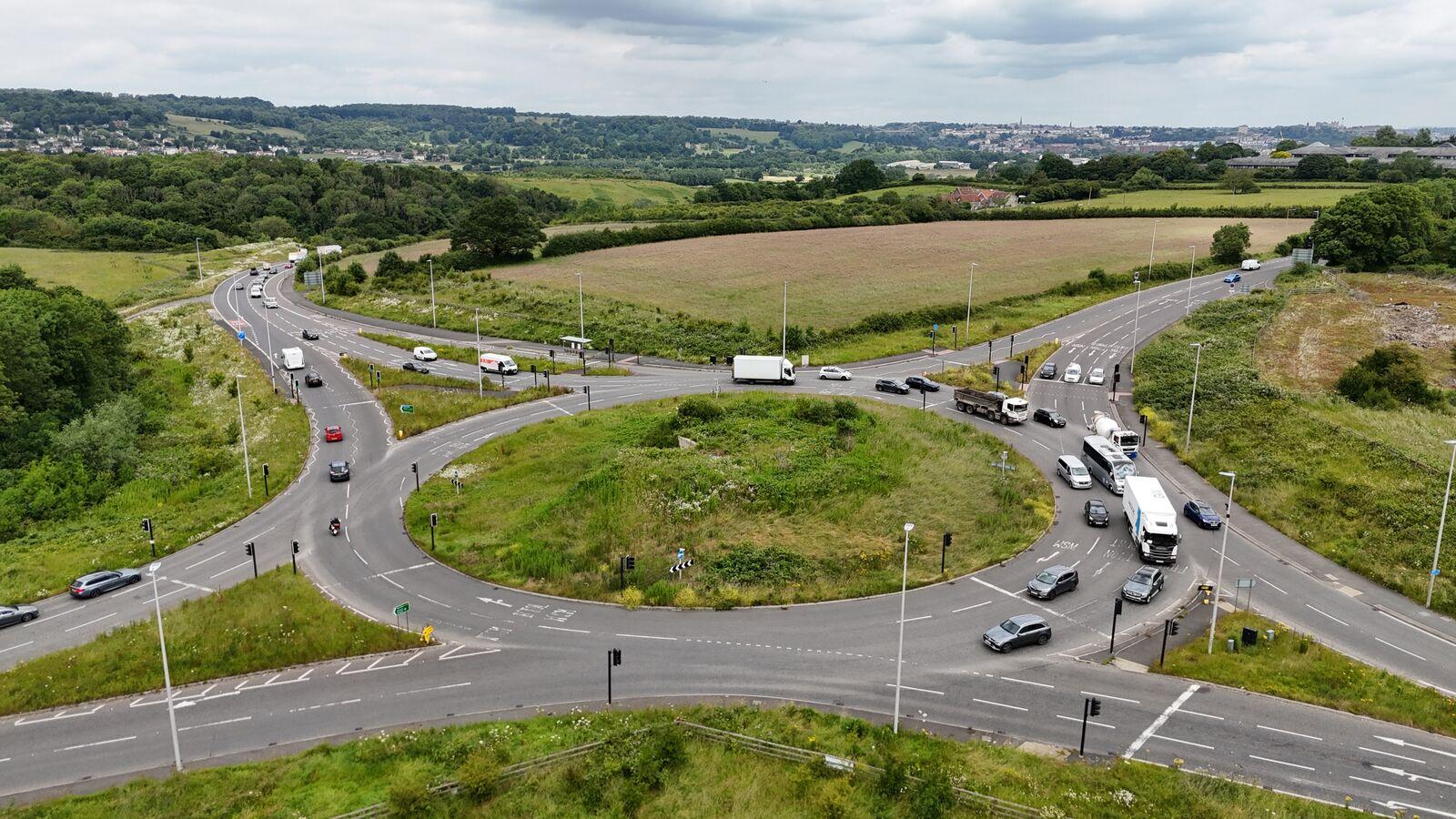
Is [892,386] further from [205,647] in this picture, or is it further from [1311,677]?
[205,647]

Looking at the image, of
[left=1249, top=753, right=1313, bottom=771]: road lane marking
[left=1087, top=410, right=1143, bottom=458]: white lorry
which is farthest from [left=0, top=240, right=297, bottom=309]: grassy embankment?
[left=1249, top=753, right=1313, bottom=771]: road lane marking

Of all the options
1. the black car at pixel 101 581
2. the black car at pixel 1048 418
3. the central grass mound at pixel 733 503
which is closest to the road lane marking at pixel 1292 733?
the central grass mound at pixel 733 503

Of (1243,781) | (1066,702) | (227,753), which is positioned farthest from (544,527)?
(1243,781)

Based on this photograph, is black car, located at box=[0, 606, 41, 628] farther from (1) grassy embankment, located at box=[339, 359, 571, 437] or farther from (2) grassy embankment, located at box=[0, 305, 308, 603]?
(1) grassy embankment, located at box=[339, 359, 571, 437]

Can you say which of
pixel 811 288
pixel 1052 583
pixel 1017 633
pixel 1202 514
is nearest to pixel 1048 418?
pixel 1202 514

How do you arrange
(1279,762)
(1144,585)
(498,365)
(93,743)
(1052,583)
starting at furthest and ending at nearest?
(498,365) → (1144,585) → (1052,583) → (93,743) → (1279,762)

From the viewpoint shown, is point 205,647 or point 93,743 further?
point 205,647

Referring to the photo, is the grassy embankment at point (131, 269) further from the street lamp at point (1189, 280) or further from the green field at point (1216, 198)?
the green field at point (1216, 198)
